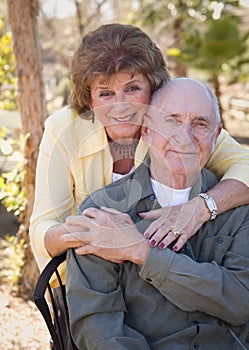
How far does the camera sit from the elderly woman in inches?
77.8

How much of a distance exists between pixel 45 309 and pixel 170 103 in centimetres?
85

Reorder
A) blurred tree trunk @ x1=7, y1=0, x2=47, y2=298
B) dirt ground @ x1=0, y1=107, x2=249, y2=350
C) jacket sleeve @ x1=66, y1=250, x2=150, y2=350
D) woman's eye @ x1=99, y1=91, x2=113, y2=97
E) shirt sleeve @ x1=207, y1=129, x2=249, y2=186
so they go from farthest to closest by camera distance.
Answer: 1. blurred tree trunk @ x1=7, y1=0, x2=47, y2=298
2. dirt ground @ x1=0, y1=107, x2=249, y2=350
3. shirt sleeve @ x1=207, y1=129, x2=249, y2=186
4. woman's eye @ x1=99, y1=91, x2=113, y2=97
5. jacket sleeve @ x1=66, y1=250, x2=150, y2=350

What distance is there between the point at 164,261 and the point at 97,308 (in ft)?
0.89

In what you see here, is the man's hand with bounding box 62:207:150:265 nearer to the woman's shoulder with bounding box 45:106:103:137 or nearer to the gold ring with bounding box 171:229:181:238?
the gold ring with bounding box 171:229:181:238

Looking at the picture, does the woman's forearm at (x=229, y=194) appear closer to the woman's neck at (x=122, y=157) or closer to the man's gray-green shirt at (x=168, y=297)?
the man's gray-green shirt at (x=168, y=297)

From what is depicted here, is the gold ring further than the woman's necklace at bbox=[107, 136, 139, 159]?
No

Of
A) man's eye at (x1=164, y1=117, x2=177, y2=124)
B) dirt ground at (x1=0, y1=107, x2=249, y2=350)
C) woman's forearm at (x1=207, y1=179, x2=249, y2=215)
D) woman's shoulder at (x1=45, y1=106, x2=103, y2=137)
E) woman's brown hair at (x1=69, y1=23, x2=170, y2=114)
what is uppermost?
woman's brown hair at (x1=69, y1=23, x2=170, y2=114)

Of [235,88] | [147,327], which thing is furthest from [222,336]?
[235,88]

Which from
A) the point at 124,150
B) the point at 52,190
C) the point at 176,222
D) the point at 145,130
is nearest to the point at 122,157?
the point at 124,150

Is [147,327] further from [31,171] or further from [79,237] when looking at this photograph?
[31,171]

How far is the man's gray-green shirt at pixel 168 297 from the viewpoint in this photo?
1711 mm

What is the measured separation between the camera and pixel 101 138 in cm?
208

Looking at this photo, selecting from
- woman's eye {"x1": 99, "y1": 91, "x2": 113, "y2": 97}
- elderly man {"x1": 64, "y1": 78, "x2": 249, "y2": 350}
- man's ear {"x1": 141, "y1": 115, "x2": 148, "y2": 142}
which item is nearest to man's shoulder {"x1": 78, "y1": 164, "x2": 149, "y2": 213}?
elderly man {"x1": 64, "y1": 78, "x2": 249, "y2": 350}

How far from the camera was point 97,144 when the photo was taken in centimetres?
208
